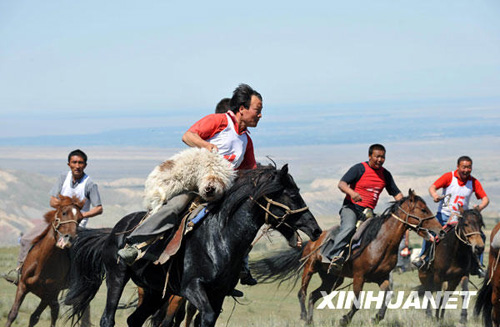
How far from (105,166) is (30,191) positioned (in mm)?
44193

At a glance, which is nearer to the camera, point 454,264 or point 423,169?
point 454,264

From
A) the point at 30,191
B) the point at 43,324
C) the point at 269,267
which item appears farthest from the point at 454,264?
the point at 30,191

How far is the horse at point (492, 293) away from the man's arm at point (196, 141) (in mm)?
4671

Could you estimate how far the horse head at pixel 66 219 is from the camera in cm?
1119

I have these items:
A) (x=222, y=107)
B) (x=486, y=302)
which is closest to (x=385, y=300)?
(x=486, y=302)

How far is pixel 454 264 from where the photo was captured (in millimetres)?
14617

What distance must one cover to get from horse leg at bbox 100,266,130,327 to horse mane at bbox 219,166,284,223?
1.67 m

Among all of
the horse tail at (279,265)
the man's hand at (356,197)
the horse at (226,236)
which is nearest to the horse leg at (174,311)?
the horse at (226,236)

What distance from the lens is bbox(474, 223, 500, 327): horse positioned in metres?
10.9

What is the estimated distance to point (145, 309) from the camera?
9.35m

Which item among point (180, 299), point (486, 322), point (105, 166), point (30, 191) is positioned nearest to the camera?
point (180, 299)

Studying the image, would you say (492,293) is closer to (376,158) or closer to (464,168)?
(376,158)

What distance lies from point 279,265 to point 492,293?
4.20m

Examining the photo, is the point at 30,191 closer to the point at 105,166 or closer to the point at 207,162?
the point at 105,166
